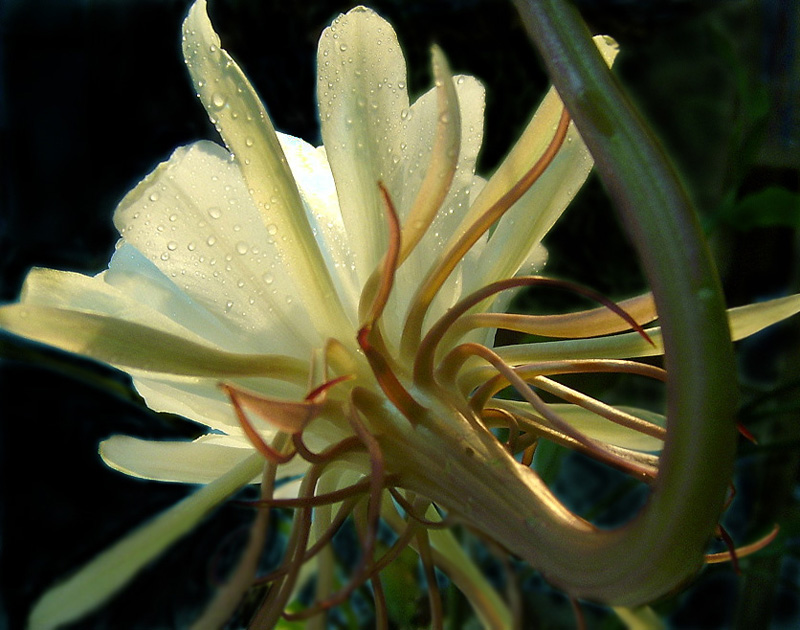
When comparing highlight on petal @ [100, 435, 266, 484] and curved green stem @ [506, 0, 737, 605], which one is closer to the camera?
curved green stem @ [506, 0, 737, 605]

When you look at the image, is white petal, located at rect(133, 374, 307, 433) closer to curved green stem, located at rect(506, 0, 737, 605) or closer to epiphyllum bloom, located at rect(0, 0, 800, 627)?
epiphyllum bloom, located at rect(0, 0, 800, 627)

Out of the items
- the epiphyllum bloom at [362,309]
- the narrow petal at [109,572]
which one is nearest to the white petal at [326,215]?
the epiphyllum bloom at [362,309]

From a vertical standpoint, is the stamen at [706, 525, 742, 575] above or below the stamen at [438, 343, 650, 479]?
below

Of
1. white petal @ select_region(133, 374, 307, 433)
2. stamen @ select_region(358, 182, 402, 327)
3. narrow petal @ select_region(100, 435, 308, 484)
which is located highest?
stamen @ select_region(358, 182, 402, 327)

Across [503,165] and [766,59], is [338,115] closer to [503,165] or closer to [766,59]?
[503,165]

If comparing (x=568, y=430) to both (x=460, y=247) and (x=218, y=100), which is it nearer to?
(x=460, y=247)

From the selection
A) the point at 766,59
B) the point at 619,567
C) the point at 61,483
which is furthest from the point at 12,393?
the point at 766,59

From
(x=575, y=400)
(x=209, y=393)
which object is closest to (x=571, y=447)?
(x=575, y=400)

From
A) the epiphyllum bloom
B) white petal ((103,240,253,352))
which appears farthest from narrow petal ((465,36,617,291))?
white petal ((103,240,253,352))
